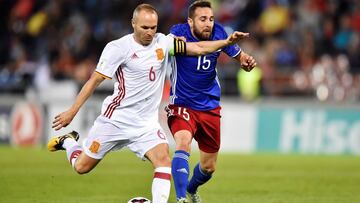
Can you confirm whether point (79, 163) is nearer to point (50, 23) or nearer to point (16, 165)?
point (16, 165)

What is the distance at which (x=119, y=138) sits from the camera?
9.16m

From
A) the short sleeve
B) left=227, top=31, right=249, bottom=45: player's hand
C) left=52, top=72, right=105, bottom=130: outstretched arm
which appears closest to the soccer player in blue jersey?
left=227, top=31, right=249, bottom=45: player's hand

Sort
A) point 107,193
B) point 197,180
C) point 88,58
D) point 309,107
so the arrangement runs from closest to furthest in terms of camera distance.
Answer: point 197,180
point 107,193
point 309,107
point 88,58

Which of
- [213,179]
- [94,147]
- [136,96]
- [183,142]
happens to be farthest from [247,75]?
[136,96]

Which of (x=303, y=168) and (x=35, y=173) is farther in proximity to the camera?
(x=303, y=168)

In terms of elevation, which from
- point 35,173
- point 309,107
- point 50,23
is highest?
point 50,23

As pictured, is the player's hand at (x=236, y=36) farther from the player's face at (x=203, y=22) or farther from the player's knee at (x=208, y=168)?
the player's knee at (x=208, y=168)

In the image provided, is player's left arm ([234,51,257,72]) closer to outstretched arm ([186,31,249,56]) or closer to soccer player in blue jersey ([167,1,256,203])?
soccer player in blue jersey ([167,1,256,203])

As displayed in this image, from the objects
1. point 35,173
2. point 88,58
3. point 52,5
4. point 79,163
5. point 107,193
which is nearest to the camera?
point 79,163

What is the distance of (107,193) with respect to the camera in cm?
1184

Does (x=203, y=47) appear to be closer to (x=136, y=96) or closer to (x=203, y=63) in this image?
(x=203, y=63)

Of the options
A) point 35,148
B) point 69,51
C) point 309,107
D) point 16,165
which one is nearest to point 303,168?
point 309,107

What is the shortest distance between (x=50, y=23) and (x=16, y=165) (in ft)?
27.5

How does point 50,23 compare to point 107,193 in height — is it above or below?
above
